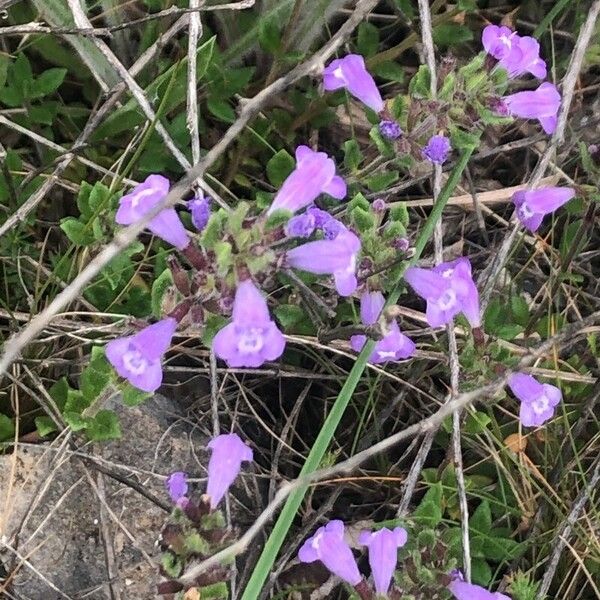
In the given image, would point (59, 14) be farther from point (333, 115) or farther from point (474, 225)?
point (474, 225)

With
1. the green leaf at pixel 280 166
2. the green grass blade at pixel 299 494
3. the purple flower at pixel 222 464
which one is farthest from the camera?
the green leaf at pixel 280 166

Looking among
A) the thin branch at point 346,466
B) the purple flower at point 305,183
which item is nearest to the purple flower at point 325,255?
the purple flower at point 305,183

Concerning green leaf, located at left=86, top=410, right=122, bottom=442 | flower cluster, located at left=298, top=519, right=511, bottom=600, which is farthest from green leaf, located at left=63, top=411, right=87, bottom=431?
flower cluster, located at left=298, top=519, right=511, bottom=600

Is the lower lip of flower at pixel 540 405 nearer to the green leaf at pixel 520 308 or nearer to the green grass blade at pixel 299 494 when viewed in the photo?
the green leaf at pixel 520 308

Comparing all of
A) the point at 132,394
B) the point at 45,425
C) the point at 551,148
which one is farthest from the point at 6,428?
the point at 551,148

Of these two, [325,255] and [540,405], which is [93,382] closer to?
[325,255]

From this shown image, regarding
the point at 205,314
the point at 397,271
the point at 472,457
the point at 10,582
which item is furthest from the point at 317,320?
the point at 10,582
